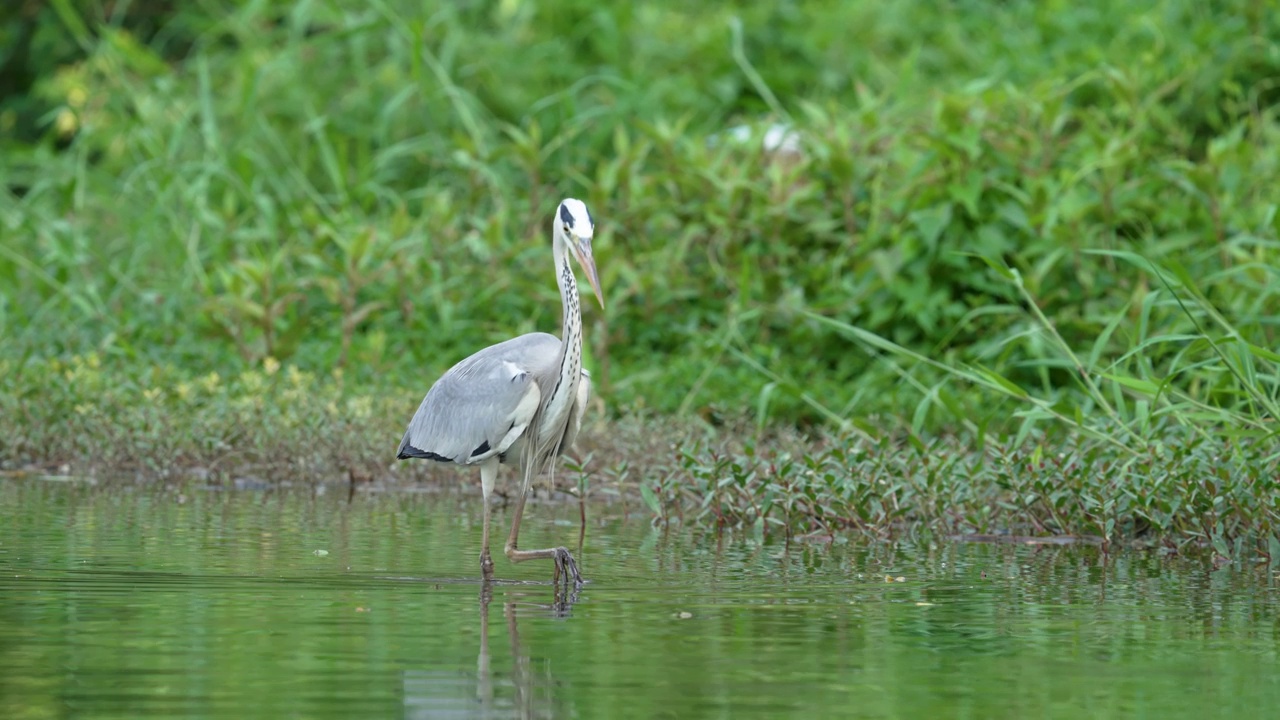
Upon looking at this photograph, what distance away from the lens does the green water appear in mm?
4684

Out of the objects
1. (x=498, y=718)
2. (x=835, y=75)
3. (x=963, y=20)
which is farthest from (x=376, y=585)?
(x=963, y=20)

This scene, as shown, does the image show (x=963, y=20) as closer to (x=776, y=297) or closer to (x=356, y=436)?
(x=776, y=297)

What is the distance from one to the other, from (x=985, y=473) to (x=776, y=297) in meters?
3.84

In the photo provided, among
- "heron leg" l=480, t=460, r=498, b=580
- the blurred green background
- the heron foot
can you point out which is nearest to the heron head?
"heron leg" l=480, t=460, r=498, b=580

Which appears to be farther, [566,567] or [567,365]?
[567,365]

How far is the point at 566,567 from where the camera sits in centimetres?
659

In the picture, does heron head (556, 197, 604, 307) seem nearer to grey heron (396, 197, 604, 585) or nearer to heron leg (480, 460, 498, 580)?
grey heron (396, 197, 604, 585)

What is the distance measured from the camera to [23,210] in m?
13.5

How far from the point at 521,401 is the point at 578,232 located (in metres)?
0.65

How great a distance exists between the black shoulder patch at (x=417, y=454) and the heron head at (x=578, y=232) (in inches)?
33.3

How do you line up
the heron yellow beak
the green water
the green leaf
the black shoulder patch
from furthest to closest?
1. the green leaf
2. the black shoulder patch
3. the heron yellow beak
4. the green water

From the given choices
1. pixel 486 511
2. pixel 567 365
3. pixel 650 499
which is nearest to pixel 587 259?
pixel 567 365

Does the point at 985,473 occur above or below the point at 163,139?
below

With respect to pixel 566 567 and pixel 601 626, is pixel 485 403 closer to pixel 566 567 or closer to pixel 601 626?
pixel 566 567
